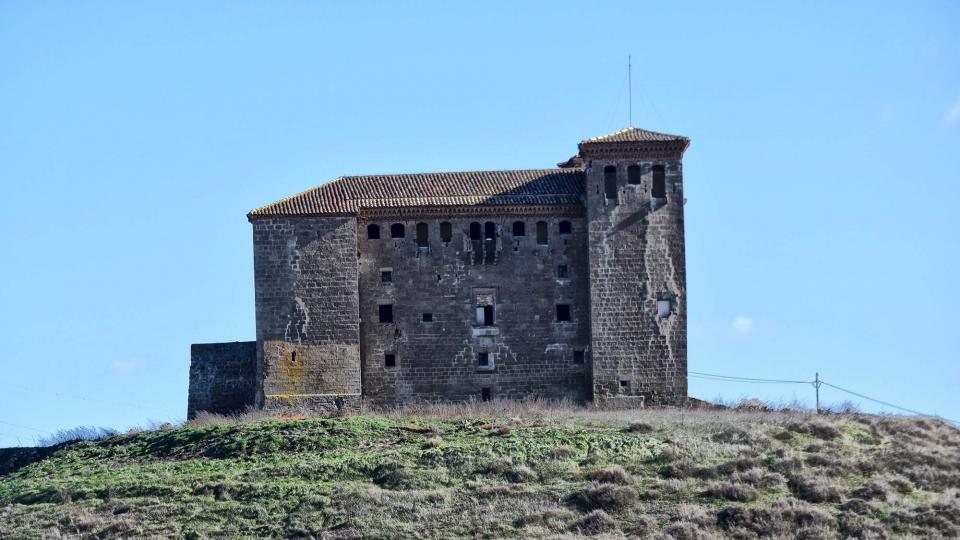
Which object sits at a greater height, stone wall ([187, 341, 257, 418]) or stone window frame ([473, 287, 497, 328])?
stone window frame ([473, 287, 497, 328])

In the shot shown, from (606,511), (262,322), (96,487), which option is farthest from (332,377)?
(606,511)

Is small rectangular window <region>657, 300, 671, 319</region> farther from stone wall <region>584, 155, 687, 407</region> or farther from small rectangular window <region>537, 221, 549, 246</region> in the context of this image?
small rectangular window <region>537, 221, 549, 246</region>

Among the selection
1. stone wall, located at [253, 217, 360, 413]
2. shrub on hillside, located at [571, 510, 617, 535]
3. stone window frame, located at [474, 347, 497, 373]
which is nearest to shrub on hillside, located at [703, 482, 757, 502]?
shrub on hillside, located at [571, 510, 617, 535]

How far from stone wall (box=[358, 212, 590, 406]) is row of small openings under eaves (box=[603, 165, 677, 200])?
1.46 meters

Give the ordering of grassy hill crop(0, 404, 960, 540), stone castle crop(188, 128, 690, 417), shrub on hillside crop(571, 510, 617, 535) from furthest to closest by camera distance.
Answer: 1. stone castle crop(188, 128, 690, 417)
2. grassy hill crop(0, 404, 960, 540)
3. shrub on hillside crop(571, 510, 617, 535)

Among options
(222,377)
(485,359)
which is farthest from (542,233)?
(222,377)

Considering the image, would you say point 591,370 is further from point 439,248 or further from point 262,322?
point 262,322

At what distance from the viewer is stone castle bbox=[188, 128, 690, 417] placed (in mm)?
56781

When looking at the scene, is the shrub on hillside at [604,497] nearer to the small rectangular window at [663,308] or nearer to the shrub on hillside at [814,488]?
the shrub on hillside at [814,488]

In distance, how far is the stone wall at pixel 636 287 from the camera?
5684cm

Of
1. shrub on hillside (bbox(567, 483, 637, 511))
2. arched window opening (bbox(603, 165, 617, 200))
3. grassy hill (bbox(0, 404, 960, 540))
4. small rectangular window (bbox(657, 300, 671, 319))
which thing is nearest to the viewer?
grassy hill (bbox(0, 404, 960, 540))

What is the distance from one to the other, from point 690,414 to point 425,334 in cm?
1004

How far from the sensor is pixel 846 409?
180ft

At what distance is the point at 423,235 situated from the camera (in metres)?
58.1
